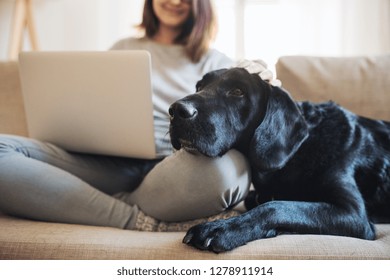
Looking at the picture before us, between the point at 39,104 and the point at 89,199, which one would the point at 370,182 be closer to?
the point at 89,199

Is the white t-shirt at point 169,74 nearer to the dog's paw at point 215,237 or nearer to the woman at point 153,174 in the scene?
the woman at point 153,174

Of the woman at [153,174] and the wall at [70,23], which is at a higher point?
the wall at [70,23]

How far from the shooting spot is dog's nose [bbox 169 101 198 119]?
891 mm

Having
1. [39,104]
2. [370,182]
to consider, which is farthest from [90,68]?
[370,182]

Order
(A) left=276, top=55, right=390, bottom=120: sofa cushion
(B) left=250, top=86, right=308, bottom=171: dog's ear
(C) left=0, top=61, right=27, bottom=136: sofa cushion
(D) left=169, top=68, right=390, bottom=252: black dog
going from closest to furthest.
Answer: (D) left=169, top=68, right=390, bottom=252: black dog → (B) left=250, top=86, right=308, bottom=171: dog's ear → (A) left=276, top=55, right=390, bottom=120: sofa cushion → (C) left=0, top=61, right=27, bottom=136: sofa cushion

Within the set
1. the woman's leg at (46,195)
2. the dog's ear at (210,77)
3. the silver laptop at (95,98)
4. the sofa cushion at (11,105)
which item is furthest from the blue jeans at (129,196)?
the sofa cushion at (11,105)

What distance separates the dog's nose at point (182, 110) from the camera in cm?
89

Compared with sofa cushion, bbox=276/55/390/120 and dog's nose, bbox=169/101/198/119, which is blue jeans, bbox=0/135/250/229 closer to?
dog's nose, bbox=169/101/198/119

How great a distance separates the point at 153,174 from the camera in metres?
1.07

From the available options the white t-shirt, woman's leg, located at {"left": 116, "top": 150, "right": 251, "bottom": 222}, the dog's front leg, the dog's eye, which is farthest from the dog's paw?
the white t-shirt

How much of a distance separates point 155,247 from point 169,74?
2.40ft

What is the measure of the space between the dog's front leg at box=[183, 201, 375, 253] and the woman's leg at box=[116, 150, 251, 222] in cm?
10

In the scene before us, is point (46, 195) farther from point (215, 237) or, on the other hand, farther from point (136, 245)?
point (215, 237)

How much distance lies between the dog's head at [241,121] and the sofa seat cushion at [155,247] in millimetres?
224
